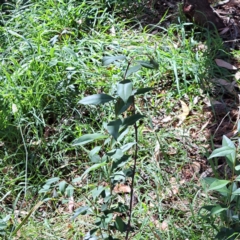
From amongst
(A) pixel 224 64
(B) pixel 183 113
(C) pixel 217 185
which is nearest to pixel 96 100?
(C) pixel 217 185

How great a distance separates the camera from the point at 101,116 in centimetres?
336

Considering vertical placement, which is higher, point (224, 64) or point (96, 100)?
point (96, 100)

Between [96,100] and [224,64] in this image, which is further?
[224,64]

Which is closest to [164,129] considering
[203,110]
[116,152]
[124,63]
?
[203,110]

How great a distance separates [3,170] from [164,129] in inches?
40.6

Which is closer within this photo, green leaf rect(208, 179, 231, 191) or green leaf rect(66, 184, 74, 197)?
green leaf rect(208, 179, 231, 191)

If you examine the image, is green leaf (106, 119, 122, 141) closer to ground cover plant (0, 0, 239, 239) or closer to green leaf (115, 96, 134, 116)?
green leaf (115, 96, 134, 116)

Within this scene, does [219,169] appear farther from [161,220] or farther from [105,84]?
[105,84]

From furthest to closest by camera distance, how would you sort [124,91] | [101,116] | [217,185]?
1. [101,116]
2. [217,185]
3. [124,91]

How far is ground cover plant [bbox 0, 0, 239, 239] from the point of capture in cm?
281

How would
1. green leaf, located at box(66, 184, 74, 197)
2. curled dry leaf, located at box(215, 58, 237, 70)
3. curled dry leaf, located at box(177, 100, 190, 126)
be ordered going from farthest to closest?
curled dry leaf, located at box(215, 58, 237, 70), curled dry leaf, located at box(177, 100, 190, 126), green leaf, located at box(66, 184, 74, 197)

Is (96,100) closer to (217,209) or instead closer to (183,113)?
(217,209)

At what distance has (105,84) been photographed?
3.51m

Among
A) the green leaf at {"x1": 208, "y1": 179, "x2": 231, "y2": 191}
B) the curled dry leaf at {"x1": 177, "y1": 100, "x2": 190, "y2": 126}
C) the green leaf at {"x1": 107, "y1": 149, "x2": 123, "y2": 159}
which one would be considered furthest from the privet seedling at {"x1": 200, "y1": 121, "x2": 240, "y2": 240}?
the curled dry leaf at {"x1": 177, "y1": 100, "x2": 190, "y2": 126}
